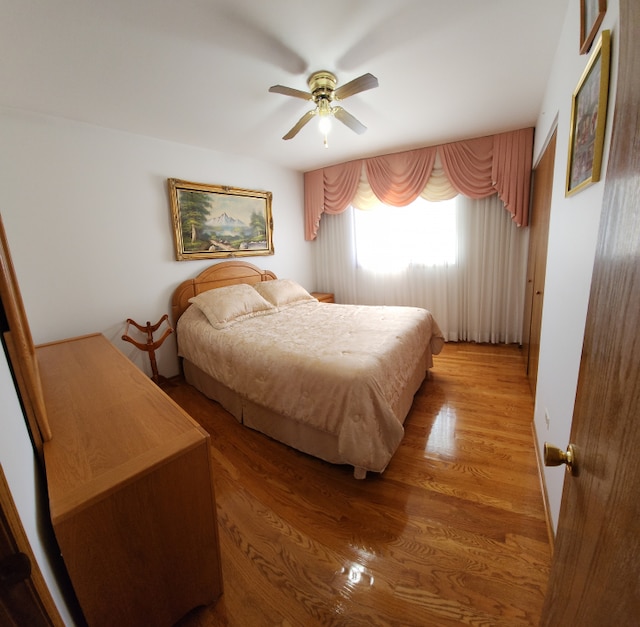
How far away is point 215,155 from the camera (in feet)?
11.0

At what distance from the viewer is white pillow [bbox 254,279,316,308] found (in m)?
3.51

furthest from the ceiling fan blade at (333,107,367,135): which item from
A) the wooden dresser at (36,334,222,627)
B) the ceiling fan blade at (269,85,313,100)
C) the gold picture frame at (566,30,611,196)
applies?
the wooden dresser at (36,334,222,627)

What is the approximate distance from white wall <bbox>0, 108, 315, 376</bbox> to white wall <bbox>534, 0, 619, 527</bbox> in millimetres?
3076

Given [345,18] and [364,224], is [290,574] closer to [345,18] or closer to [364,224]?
[345,18]

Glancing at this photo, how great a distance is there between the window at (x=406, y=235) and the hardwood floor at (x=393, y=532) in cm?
226

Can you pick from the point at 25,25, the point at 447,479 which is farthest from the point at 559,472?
the point at 25,25

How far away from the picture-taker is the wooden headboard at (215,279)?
3141 millimetres

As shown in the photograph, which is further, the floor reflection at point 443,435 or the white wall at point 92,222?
the white wall at point 92,222

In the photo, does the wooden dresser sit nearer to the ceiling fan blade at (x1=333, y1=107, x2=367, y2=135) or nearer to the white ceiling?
the white ceiling

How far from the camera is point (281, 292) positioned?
3.59 metres

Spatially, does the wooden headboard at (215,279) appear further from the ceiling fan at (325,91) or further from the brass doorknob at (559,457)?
the brass doorknob at (559,457)

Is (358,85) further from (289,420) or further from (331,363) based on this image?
(289,420)

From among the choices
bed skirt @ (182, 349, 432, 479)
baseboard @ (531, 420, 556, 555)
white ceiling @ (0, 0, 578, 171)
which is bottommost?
baseboard @ (531, 420, 556, 555)

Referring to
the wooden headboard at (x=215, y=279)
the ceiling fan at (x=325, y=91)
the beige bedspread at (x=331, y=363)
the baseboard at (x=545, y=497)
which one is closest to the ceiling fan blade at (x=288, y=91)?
the ceiling fan at (x=325, y=91)
